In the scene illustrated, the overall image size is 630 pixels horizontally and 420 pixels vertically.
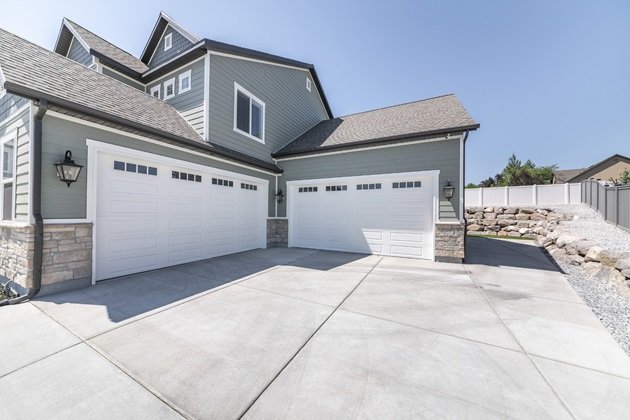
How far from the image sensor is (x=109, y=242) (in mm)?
4816

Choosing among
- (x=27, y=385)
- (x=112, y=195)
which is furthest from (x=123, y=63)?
(x=27, y=385)

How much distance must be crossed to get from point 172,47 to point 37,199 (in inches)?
344

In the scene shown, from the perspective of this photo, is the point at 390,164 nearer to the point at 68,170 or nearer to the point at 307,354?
the point at 307,354

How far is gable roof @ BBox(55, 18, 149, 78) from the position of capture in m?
8.49

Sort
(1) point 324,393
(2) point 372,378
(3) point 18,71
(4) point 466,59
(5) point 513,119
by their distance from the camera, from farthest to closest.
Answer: (5) point 513,119
(4) point 466,59
(3) point 18,71
(2) point 372,378
(1) point 324,393

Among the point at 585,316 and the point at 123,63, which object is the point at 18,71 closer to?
the point at 123,63

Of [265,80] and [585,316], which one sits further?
[265,80]

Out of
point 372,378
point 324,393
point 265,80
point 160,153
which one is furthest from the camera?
point 265,80

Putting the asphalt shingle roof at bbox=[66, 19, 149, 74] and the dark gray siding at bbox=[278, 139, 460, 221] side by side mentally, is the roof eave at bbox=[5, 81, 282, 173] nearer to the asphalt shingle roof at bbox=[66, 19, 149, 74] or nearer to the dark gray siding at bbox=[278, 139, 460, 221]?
the dark gray siding at bbox=[278, 139, 460, 221]

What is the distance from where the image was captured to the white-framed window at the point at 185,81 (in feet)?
25.6

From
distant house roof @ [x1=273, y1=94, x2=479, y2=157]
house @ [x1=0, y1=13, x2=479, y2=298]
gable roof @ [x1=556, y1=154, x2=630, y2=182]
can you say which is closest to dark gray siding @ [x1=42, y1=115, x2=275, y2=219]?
house @ [x1=0, y1=13, x2=479, y2=298]

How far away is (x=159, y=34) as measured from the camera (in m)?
9.84

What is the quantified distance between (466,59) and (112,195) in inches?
544

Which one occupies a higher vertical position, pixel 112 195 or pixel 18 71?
pixel 18 71
